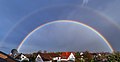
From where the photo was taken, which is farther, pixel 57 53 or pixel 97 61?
pixel 57 53

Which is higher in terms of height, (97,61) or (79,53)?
(79,53)

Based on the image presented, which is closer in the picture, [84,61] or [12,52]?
[84,61]

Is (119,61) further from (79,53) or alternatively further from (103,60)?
(79,53)

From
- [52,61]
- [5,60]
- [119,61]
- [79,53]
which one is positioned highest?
[79,53]

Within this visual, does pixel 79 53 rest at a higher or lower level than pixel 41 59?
higher

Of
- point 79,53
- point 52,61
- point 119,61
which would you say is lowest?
point 119,61

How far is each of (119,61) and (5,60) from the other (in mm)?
32641

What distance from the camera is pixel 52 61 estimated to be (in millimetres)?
82562

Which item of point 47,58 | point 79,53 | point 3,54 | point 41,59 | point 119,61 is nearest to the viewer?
point 3,54

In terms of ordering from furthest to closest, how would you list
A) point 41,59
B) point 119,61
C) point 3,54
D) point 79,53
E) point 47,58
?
point 79,53, point 47,58, point 41,59, point 119,61, point 3,54

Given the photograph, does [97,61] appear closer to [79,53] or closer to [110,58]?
[110,58]

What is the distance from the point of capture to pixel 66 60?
88.8 m

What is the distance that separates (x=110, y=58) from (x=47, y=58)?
78.7ft

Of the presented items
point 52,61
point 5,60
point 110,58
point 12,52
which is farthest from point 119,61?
point 12,52
